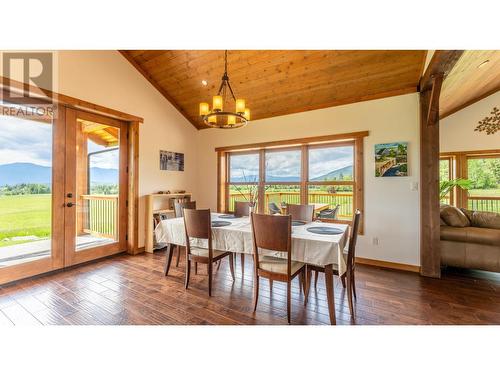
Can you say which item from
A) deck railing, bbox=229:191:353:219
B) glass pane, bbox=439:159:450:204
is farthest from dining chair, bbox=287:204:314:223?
glass pane, bbox=439:159:450:204

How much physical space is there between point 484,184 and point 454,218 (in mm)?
2894

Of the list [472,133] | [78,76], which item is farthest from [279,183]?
[472,133]

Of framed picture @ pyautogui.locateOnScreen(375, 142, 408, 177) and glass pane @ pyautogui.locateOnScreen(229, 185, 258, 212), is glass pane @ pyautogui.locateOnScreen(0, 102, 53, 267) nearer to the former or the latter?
glass pane @ pyautogui.locateOnScreen(229, 185, 258, 212)

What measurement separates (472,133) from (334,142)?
3536 millimetres

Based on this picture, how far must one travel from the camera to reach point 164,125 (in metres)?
4.46

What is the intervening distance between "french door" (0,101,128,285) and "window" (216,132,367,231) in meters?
2.12

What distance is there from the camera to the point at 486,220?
9.91 feet

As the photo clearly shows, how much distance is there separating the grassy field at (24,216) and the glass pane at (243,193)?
10.1ft

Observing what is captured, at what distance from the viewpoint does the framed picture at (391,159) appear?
321cm

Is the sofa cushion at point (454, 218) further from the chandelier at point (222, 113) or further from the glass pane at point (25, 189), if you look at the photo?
the glass pane at point (25, 189)

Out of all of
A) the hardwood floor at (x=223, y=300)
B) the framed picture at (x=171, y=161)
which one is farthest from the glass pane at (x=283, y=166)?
the hardwood floor at (x=223, y=300)
